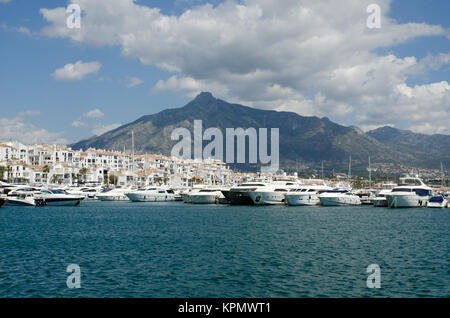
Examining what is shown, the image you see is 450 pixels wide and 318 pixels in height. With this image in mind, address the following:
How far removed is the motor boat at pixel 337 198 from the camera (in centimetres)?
8519

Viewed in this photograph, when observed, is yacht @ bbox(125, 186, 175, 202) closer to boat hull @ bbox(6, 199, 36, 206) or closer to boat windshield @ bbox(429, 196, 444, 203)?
boat hull @ bbox(6, 199, 36, 206)

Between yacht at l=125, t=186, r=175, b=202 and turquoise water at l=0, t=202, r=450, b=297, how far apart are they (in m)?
62.3

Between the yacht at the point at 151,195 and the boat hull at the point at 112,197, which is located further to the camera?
the boat hull at the point at 112,197

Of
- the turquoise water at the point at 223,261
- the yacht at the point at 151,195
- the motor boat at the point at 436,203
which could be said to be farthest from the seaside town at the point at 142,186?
the turquoise water at the point at 223,261

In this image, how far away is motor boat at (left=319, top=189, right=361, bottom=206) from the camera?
85188 mm

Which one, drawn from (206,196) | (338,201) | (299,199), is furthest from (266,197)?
(206,196)

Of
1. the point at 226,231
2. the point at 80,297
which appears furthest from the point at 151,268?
the point at 226,231

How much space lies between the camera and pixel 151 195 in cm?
10506

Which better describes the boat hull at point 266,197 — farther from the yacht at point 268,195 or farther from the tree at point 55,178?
the tree at point 55,178

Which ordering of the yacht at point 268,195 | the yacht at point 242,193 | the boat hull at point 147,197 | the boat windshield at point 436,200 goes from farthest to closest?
the boat hull at point 147,197 → the yacht at point 242,193 → the yacht at point 268,195 → the boat windshield at point 436,200

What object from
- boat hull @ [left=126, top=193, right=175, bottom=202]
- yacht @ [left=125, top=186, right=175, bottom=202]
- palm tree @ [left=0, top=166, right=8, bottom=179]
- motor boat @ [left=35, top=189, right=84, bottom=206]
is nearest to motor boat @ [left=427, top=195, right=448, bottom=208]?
yacht @ [left=125, top=186, right=175, bottom=202]

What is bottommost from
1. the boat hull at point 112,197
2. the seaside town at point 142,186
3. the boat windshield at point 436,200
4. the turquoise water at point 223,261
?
the turquoise water at point 223,261

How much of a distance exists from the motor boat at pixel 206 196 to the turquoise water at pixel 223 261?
5364 centimetres
